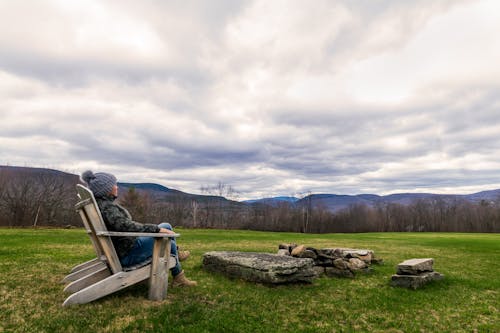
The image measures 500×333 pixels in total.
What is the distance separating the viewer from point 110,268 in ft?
16.8

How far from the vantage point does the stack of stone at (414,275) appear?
25.2ft

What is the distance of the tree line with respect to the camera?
55.6 meters

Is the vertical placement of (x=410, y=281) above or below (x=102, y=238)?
below

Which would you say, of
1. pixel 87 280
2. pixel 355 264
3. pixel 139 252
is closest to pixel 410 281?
pixel 355 264

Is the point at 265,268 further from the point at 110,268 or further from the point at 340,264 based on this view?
the point at 110,268

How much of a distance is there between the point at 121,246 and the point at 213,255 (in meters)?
3.62

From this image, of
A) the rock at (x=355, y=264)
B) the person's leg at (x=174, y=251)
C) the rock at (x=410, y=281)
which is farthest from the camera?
the rock at (x=355, y=264)

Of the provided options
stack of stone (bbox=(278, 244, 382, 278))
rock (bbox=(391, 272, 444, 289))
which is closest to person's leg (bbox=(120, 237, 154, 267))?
stack of stone (bbox=(278, 244, 382, 278))

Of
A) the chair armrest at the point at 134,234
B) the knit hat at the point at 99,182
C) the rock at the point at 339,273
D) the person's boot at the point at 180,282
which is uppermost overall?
the knit hat at the point at 99,182

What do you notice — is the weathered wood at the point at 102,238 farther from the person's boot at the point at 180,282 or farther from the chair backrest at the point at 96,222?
the person's boot at the point at 180,282

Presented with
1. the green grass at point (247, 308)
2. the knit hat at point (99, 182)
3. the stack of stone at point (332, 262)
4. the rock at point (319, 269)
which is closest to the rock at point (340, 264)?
the stack of stone at point (332, 262)

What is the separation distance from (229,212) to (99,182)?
265ft

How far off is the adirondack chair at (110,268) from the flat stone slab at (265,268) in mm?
2308

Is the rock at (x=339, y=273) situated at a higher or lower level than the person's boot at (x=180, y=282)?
lower
